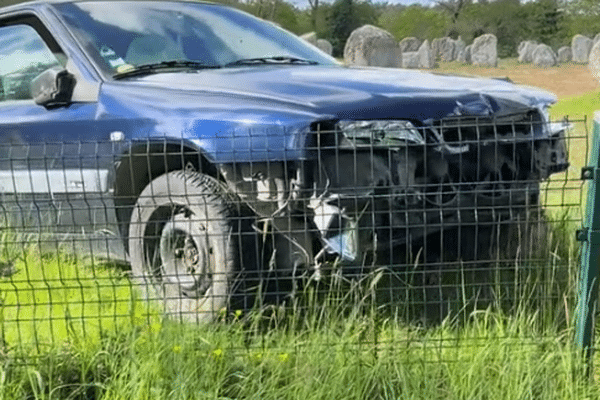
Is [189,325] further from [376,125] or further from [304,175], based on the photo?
[376,125]

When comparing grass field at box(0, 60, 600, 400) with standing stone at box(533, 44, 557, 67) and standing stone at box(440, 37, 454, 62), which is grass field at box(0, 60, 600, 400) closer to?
standing stone at box(533, 44, 557, 67)

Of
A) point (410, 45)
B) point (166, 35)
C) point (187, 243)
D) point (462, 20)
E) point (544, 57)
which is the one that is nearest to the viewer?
point (187, 243)

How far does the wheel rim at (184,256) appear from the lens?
3.65 metres

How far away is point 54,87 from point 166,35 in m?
0.72

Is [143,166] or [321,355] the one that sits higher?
[143,166]

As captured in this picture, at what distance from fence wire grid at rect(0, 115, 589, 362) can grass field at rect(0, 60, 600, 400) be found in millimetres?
30

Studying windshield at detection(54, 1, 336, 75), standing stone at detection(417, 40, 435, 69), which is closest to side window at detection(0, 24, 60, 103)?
windshield at detection(54, 1, 336, 75)

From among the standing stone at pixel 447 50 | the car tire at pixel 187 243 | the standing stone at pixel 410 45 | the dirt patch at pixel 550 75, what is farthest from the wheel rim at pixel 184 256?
Answer: the standing stone at pixel 447 50

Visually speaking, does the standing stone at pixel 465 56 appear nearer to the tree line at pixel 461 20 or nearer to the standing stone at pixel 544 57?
the standing stone at pixel 544 57

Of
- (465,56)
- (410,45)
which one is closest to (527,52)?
(465,56)

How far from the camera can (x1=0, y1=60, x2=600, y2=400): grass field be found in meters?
2.99

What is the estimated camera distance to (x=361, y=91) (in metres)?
3.78

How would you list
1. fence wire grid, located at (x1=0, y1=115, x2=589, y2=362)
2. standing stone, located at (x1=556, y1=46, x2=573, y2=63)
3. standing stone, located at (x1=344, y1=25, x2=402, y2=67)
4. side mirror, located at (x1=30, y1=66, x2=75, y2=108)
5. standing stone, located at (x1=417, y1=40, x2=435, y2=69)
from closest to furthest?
fence wire grid, located at (x1=0, y1=115, x2=589, y2=362), side mirror, located at (x1=30, y1=66, x2=75, y2=108), standing stone, located at (x1=344, y1=25, x2=402, y2=67), standing stone, located at (x1=417, y1=40, x2=435, y2=69), standing stone, located at (x1=556, y1=46, x2=573, y2=63)

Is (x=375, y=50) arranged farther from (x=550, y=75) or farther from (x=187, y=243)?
(x=187, y=243)
